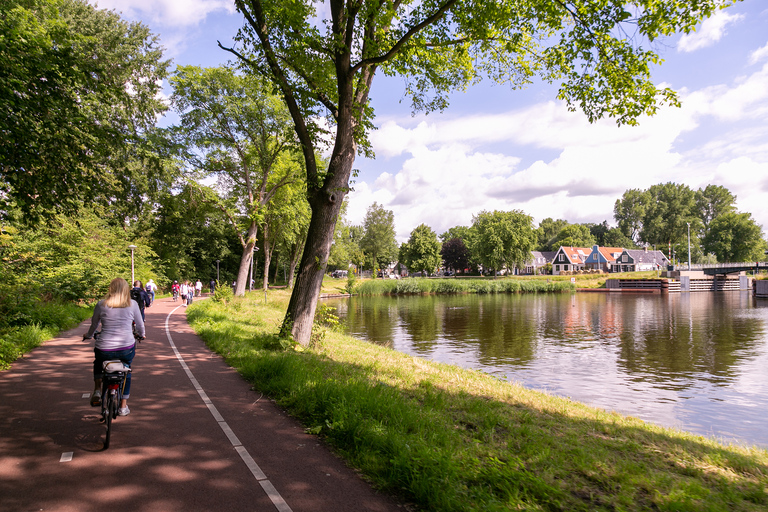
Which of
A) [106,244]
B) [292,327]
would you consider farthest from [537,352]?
[106,244]

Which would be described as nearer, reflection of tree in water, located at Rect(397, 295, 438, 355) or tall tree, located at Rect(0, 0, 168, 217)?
tall tree, located at Rect(0, 0, 168, 217)

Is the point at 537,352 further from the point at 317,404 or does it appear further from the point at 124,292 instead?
the point at 124,292

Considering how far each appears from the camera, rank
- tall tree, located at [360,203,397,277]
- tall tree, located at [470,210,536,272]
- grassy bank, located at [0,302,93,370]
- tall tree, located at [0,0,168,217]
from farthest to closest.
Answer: tall tree, located at [360,203,397,277] < tall tree, located at [470,210,536,272] < grassy bank, located at [0,302,93,370] < tall tree, located at [0,0,168,217]

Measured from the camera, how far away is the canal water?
Result: 10414mm

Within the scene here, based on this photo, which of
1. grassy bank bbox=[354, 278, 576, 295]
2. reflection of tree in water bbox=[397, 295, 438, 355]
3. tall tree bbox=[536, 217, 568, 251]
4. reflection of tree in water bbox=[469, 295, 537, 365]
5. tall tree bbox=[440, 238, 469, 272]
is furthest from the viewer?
tall tree bbox=[536, 217, 568, 251]

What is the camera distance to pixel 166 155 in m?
24.5

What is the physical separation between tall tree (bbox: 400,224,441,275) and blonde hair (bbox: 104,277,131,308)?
257 ft

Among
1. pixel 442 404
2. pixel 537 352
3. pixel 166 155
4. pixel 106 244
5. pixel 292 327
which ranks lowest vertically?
pixel 537 352

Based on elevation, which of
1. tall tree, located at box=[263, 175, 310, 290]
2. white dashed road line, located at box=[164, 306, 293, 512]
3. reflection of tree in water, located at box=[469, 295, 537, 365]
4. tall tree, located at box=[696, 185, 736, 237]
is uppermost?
tall tree, located at box=[696, 185, 736, 237]

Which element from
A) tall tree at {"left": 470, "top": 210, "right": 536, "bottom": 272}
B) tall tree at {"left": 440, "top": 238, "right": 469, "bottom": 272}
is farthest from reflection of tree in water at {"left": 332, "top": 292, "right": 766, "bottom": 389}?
tall tree at {"left": 440, "top": 238, "right": 469, "bottom": 272}

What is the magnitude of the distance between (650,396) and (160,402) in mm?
11774

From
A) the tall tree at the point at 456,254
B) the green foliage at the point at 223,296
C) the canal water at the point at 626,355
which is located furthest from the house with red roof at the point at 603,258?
the green foliage at the point at 223,296

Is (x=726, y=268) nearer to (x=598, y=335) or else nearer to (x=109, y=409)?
(x=598, y=335)

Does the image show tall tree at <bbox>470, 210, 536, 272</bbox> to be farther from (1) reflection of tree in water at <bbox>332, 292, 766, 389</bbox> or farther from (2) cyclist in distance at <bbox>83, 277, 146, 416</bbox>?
(2) cyclist in distance at <bbox>83, 277, 146, 416</bbox>
